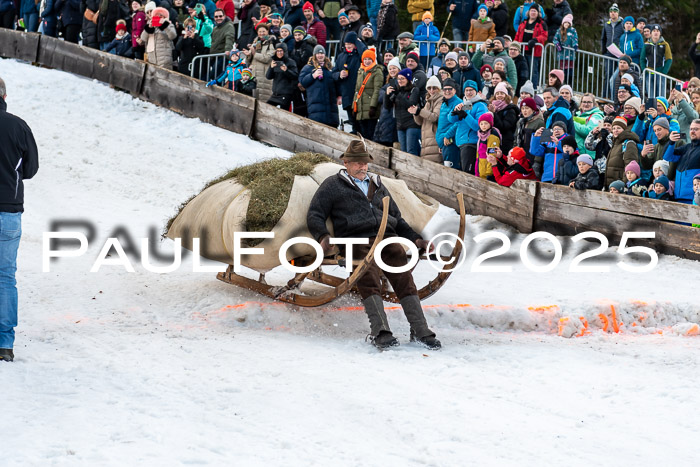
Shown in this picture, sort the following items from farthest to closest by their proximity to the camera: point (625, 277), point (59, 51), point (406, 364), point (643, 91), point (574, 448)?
point (59, 51), point (643, 91), point (625, 277), point (406, 364), point (574, 448)

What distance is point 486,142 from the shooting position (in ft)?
40.6

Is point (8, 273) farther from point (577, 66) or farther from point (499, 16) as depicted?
point (577, 66)

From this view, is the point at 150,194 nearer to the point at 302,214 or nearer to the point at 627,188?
the point at 302,214

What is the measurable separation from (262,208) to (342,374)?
1.85 m

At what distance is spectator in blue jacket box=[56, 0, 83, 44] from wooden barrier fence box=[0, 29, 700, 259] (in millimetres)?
675

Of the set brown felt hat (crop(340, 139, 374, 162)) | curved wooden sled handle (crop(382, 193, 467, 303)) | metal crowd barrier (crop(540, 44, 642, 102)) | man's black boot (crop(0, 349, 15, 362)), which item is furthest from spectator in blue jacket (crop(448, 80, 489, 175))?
man's black boot (crop(0, 349, 15, 362))

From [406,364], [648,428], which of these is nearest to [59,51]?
[406,364]

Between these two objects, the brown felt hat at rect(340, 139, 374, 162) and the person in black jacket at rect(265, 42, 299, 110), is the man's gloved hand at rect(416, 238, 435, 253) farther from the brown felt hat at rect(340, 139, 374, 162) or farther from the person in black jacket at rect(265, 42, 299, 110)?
the person in black jacket at rect(265, 42, 299, 110)

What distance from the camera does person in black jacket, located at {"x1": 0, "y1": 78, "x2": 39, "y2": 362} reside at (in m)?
6.12

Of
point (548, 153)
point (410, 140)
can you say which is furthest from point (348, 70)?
point (548, 153)

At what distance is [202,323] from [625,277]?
189 inches

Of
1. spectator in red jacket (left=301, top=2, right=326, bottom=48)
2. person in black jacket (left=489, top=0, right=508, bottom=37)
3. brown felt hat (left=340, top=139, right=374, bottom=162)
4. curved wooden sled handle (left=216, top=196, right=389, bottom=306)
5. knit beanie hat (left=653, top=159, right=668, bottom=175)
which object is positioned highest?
person in black jacket (left=489, top=0, right=508, bottom=37)

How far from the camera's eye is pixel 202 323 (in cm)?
781

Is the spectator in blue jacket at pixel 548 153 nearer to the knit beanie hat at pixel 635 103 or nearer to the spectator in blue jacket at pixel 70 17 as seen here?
the knit beanie hat at pixel 635 103
